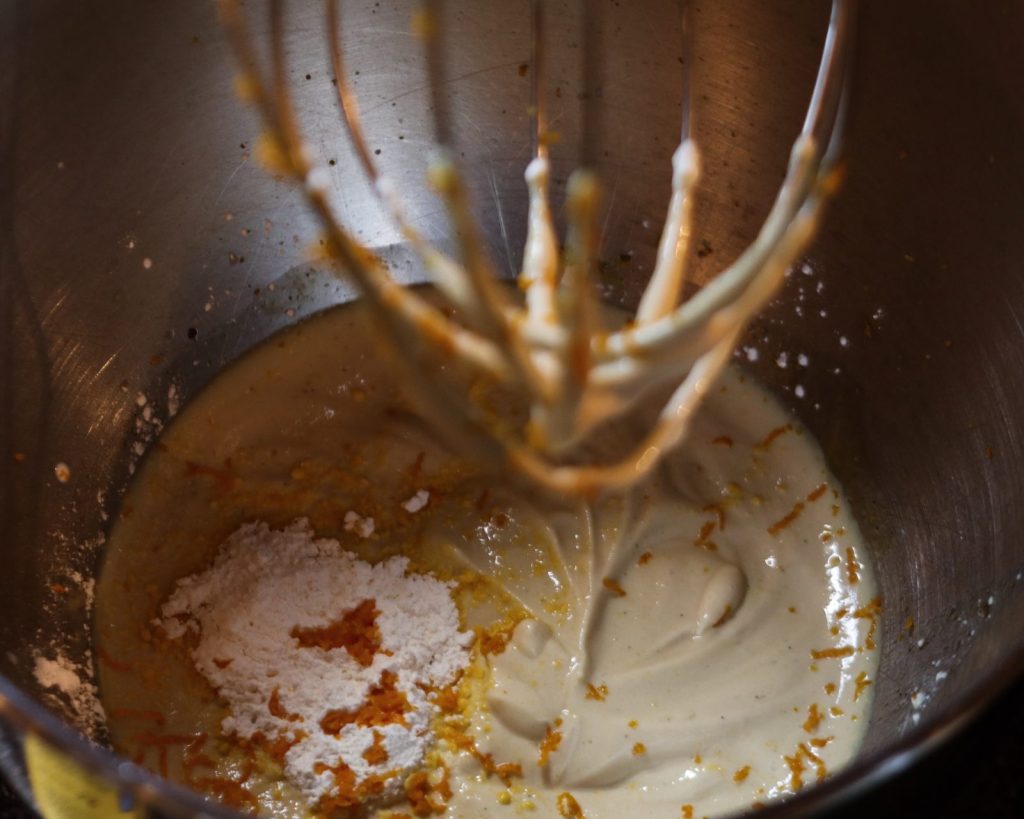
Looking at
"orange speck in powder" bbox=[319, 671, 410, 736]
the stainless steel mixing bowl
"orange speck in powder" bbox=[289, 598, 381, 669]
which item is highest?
the stainless steel mixing bowl

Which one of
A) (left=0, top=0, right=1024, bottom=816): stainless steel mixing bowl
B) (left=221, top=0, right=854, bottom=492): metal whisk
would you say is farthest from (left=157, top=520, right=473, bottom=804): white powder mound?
(left=221, top=0, right=854, bottom=492): metal whisk

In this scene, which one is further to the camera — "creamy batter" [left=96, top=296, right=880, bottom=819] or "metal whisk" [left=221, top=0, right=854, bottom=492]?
"creamy batter" [left=96, top=296, right=880, bottom=819]

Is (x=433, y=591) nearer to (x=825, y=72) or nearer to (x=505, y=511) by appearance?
(x=505, y=511)

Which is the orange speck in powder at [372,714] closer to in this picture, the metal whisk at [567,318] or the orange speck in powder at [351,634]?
the orange speck in powder at [351,634]

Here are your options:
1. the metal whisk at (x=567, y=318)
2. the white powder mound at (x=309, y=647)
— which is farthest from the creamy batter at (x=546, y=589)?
the metal whisk at (x=567, y=318)

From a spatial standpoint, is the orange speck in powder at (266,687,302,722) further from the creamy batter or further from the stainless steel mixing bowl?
the stainless steel mixing bowl

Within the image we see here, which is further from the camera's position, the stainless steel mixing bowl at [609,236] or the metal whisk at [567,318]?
the stainless steel mixing bowl at [609,236]

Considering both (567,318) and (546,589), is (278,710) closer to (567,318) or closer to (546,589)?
(546,589)
